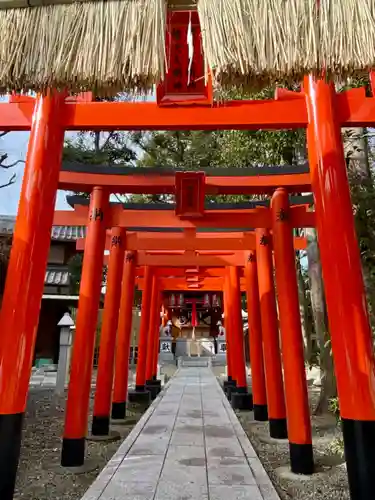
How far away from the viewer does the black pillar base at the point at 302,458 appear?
502 centimetres

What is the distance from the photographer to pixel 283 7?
236cm

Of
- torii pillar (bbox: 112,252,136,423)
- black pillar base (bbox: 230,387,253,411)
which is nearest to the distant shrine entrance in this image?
black pillar base (bbox: 230,387,253,411)

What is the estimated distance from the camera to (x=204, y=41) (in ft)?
7.51

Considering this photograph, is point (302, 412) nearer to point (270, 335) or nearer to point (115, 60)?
point (270, 335)

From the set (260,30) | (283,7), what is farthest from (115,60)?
(283,7)

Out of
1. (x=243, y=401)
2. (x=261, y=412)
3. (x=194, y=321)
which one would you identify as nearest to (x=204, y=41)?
(x=261, y=412)

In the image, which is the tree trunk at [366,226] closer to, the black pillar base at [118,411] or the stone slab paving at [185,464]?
the stone slab paving at [185,464]

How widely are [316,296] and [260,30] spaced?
796cm

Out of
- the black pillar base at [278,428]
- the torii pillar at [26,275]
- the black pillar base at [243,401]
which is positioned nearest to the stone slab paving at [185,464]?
the black pillar base at [278,428]

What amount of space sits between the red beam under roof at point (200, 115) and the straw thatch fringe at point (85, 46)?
1.55m

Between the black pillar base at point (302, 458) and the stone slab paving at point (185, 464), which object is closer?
the stone slab paving at point (185, 464)

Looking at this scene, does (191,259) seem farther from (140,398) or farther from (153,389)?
(153,389)

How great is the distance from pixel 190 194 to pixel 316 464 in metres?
4.15

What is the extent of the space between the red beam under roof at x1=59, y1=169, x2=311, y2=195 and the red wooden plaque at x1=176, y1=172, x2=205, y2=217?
17cm
